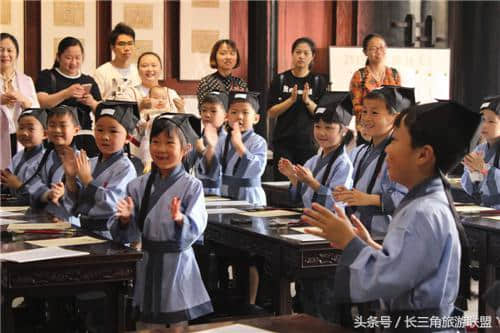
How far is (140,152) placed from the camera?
627 cm

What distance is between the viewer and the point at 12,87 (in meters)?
6.05

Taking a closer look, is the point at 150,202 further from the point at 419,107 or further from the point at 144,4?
the point at 144,4

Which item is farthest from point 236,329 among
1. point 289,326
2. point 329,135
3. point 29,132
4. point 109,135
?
point 29,132

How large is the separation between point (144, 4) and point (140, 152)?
2458 millimetres

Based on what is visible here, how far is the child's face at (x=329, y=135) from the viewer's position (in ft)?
16.0

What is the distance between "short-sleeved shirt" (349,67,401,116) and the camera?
718 cm

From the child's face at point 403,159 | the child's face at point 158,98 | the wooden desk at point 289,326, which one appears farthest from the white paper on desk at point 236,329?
the child's face at point 158,98

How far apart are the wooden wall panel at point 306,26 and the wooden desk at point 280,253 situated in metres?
4.56

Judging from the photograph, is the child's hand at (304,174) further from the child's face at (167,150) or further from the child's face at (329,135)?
the child's face at (167,150)


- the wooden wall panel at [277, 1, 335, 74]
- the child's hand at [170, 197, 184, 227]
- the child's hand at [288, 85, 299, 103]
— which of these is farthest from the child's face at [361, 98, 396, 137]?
the wooden wall panel at [277, 1, 335, 74]

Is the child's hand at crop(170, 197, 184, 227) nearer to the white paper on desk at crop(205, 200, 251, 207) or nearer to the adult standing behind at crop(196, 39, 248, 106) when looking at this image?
the white paper on desk at crop(205, 200, 251, 207)

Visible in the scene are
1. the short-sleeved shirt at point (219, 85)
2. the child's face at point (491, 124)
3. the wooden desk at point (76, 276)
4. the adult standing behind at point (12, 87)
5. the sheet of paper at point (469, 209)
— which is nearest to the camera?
the wooden desk at point (76, 276)

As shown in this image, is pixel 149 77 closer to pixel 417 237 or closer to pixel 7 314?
pixel 7 314

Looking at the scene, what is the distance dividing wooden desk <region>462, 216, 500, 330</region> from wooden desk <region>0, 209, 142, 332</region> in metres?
1.83
